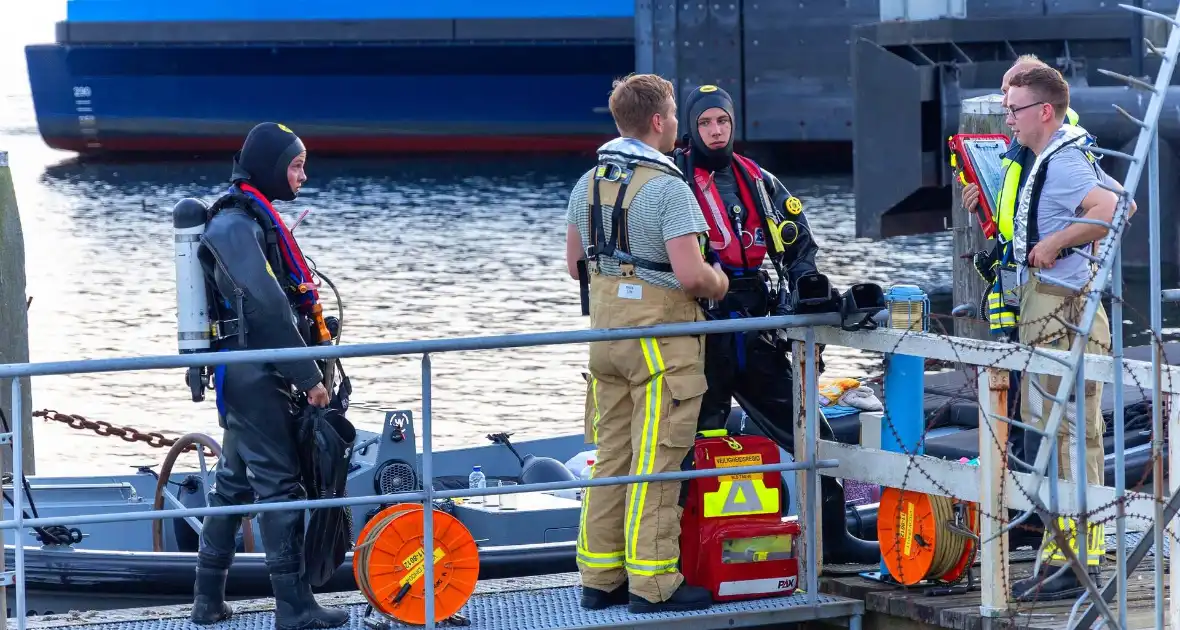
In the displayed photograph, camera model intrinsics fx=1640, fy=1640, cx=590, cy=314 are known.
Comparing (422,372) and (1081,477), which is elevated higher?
(422,372)

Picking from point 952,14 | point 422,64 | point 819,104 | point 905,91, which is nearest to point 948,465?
point 905,91

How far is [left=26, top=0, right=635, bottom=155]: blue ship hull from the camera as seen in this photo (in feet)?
139

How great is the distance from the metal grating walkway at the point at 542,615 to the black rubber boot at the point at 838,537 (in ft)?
1.06

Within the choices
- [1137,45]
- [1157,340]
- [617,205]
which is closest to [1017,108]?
[617,205]

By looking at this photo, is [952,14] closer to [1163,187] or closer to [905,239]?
[1163,187]

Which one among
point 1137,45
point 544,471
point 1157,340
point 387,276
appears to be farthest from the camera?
point 387,276

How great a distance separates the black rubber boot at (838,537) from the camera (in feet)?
18.4

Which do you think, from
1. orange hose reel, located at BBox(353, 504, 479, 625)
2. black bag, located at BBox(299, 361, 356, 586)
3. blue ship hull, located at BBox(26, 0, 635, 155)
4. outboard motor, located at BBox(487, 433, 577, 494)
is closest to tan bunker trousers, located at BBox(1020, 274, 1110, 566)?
orange hose reel, located at BBox(353, 504, 479, 625)

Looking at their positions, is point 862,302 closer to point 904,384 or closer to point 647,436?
point 904,384

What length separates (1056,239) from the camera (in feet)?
16.3

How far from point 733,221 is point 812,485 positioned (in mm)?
895

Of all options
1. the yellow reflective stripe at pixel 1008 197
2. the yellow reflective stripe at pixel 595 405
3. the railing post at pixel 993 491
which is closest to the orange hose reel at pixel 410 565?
the yellow reflective stripe at pixel 595 405

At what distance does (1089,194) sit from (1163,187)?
13574 mm

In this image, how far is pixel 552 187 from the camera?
116 ft
